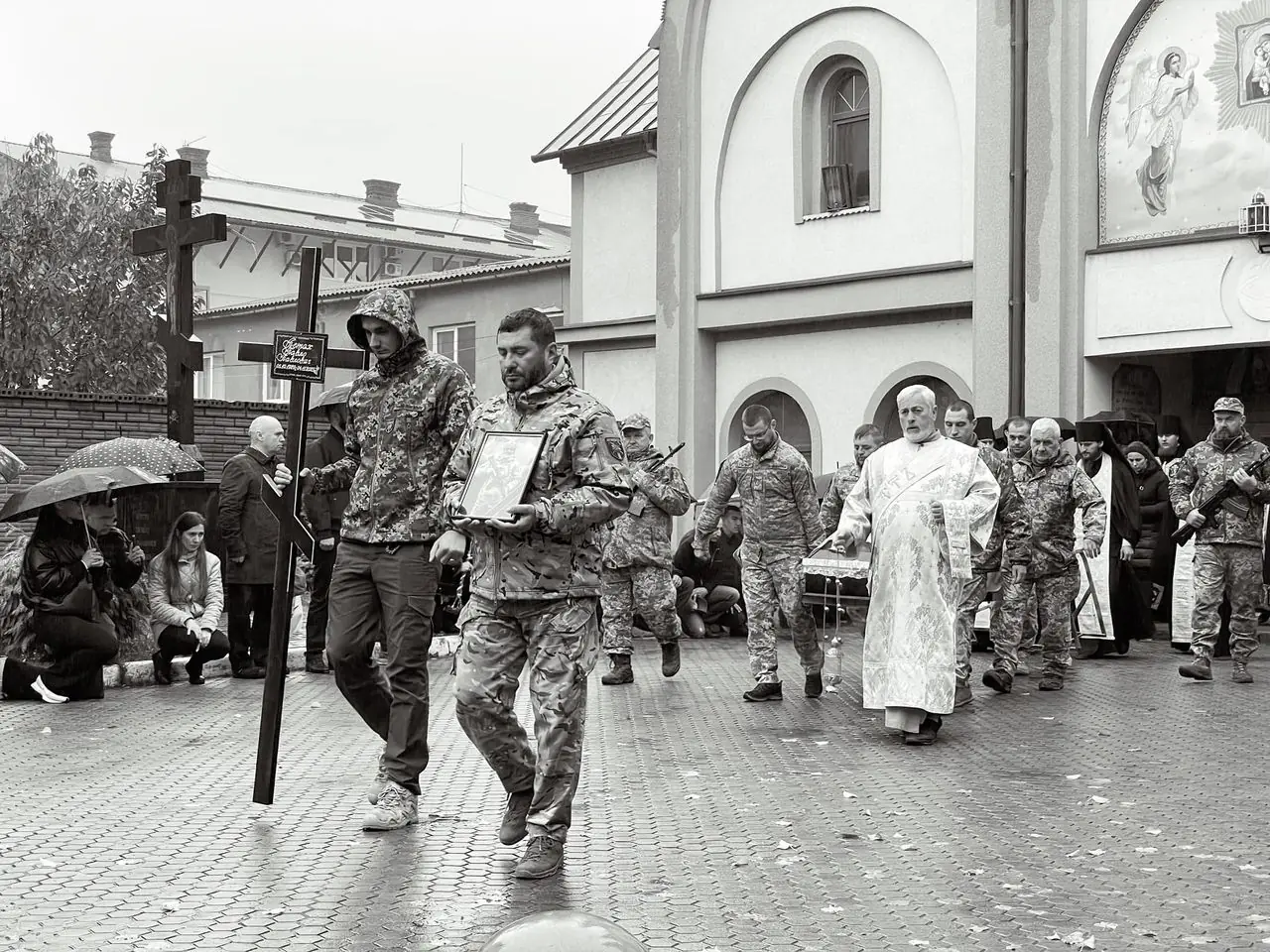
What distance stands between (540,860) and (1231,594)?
8260 millimetres

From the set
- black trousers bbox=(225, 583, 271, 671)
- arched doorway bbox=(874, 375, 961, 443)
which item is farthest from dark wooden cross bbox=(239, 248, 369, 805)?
arched doorway bbox=(874, 375, 961, 443)

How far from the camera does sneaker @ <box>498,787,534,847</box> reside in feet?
20.3

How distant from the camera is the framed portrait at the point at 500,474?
19.5ft

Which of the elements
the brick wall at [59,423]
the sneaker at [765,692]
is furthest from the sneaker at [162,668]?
the brick wall at [59,423]

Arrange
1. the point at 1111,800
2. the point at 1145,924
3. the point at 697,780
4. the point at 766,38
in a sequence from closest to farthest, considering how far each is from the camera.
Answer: the point at 1145,924, the point at 1111,800, the point at 697,780, the point at 766,38

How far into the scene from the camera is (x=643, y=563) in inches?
490

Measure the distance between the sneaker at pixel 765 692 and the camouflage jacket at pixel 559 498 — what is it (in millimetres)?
5049

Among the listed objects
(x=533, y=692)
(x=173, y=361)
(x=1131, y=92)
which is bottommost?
(x=533, y=692)

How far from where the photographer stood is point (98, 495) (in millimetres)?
11062

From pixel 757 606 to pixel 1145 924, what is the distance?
238 inches

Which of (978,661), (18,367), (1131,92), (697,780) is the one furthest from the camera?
(18,367)

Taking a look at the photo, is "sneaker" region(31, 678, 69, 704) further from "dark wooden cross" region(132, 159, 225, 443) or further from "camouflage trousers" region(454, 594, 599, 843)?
"camouflage trousers" region(454, 594, 599, 843)

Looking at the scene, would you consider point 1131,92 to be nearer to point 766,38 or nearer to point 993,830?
point 766,38

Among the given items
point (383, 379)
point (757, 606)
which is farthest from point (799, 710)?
point (383, 379)
